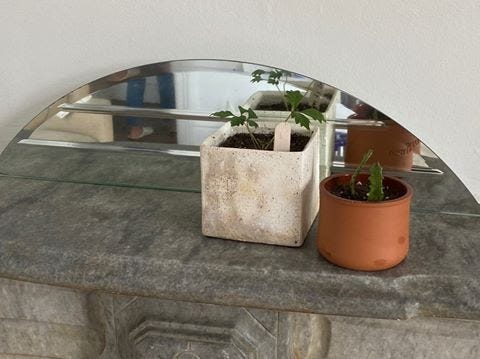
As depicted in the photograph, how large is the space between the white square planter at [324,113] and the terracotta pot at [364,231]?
0.66 ft

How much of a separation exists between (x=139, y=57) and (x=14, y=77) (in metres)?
0.22

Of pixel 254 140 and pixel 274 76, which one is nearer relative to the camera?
pixel 254 140

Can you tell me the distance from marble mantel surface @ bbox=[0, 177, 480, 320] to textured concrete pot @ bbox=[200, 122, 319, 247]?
0.07 ft

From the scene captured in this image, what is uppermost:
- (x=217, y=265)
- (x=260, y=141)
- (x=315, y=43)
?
(x=315, y=43)

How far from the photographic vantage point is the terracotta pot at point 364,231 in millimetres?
608

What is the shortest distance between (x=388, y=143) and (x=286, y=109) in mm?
150

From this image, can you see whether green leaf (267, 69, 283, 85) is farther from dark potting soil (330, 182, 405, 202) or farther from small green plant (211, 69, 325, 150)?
dark potting soil (330, 182, 405, 202)

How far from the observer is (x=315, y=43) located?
2.70 ft

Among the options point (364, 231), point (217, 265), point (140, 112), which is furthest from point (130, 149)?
point (364, 231)

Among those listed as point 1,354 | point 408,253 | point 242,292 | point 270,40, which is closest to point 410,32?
point 270,40

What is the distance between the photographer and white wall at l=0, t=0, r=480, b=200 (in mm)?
789

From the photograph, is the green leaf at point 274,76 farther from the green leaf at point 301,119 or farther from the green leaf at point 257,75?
the green leaf at point 301,119

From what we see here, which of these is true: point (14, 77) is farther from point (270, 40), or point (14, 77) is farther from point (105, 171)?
point (270, 40)

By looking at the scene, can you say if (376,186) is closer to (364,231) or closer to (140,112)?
(364,231)
